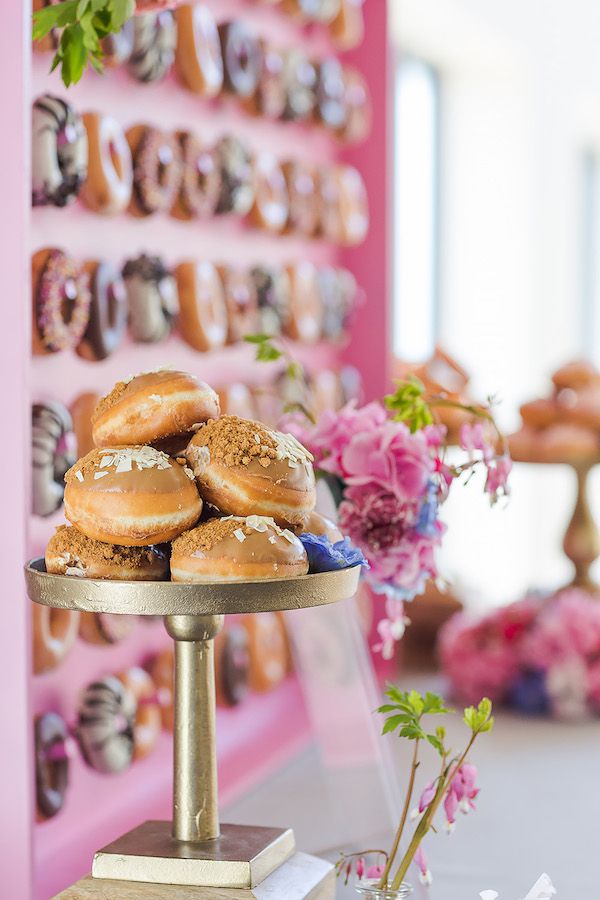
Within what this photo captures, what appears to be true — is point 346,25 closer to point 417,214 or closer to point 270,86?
point 270,86

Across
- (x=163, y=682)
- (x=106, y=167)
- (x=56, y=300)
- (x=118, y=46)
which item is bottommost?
(x=163, y=682)

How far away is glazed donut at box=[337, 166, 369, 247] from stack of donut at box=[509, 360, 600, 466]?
0.49 meters

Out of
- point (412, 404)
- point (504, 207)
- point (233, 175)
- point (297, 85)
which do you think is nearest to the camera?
point (412, 404)

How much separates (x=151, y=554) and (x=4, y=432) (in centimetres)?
41

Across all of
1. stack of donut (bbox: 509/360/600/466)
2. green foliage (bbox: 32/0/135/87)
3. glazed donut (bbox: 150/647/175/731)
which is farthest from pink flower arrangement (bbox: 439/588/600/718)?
green foliage (bbox: 32/0/135/87)

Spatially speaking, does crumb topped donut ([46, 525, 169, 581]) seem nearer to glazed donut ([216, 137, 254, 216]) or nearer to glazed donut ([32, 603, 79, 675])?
glazed donut ([32, 603, 79, 675])

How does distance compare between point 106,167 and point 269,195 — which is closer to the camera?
point 106,167

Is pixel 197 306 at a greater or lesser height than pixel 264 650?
greater

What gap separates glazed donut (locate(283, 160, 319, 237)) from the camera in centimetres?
226

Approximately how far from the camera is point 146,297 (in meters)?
1.74

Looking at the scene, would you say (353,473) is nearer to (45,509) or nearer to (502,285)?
(45,509)

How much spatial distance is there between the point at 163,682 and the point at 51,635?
1.09 ft

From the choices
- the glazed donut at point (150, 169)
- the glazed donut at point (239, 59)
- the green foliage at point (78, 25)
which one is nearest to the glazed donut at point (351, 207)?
the glazed donut at point (239, 59)

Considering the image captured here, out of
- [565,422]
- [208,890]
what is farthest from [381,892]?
[565,422]
